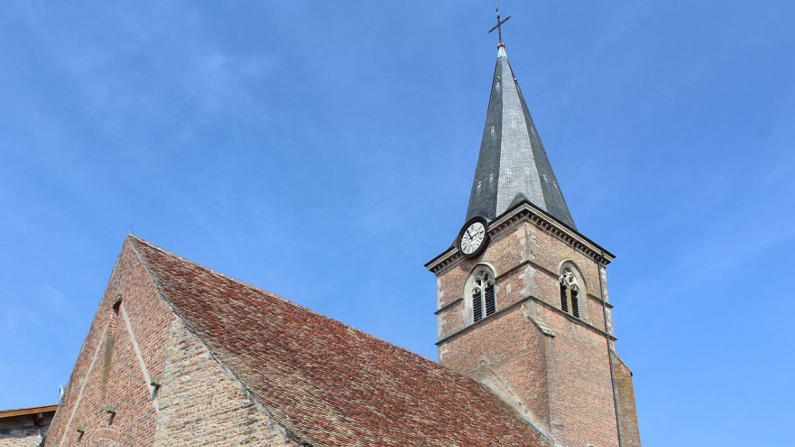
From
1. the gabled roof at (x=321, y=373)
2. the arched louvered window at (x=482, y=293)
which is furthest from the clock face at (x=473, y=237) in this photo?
the gabled roof at (x=321, y=373)

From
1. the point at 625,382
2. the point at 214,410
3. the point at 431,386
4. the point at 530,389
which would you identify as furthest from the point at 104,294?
the point at 625,382

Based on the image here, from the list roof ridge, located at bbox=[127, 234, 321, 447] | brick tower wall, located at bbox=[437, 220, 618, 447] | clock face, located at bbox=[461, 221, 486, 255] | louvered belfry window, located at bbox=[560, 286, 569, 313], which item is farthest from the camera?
clock face, located at bbox=[461, 221, 486, 255]

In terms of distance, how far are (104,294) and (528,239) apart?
494 inches

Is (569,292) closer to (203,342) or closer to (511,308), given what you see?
(511,308)

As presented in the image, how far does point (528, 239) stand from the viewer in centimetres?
2183

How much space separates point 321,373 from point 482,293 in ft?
34.4

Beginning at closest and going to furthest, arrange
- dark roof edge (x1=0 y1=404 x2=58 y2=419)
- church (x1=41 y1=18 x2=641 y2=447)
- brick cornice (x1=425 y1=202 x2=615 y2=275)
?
church (x1=41 y1=18 x2=641 y2=447), dark roof edge (x1=0 y1=404 x2=58 y2=419), brick cornice (x1=425 y1=202 x2=615 y2=275)

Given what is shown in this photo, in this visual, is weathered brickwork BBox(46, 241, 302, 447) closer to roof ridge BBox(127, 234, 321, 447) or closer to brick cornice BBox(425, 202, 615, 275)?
roof ridge BBox(127, 234, 321, 447)

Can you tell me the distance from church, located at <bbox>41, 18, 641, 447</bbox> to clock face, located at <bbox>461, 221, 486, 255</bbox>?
0.06 metres

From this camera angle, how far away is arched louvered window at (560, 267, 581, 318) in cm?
2209

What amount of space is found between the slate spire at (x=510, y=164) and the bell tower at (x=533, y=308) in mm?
60

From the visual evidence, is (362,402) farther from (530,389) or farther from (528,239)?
(528,239)

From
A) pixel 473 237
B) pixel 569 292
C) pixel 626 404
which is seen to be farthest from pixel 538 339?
pixel 473 237

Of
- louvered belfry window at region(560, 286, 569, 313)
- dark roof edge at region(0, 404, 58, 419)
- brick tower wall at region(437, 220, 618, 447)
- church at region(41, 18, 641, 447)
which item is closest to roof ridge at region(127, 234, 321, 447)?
church at region(41, 18, 641, 447)
